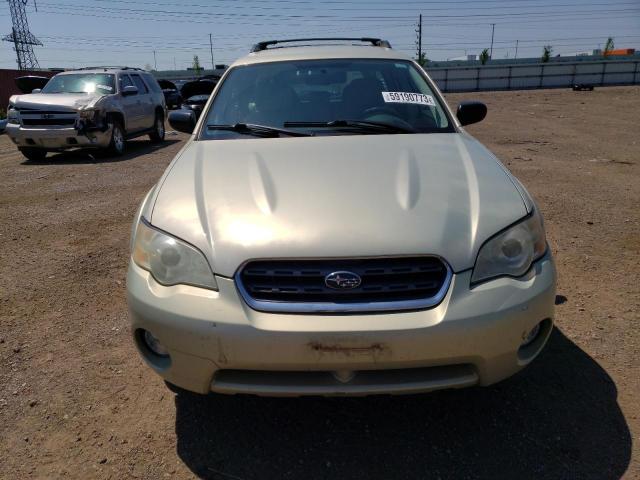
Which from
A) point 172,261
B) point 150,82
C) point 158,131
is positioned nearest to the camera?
point 172,261

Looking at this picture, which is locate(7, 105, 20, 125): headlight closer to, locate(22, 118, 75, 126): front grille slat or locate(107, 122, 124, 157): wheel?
locate(22, 118, 75, 126): front grille slat

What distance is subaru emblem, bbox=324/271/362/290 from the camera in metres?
1.85

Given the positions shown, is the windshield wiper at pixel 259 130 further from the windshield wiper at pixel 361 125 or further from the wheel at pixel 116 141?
the wheel at pixel 116 141

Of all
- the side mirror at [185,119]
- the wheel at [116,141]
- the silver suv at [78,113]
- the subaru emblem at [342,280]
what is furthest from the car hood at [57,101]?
the subaru emblem at [342,280]

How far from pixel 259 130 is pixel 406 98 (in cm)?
96

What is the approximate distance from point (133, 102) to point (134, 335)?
10007 millimetres

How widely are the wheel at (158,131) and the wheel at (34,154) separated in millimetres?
2714

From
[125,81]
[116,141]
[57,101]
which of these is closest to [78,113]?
[57,101]

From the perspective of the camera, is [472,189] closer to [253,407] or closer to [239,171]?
[239,171]

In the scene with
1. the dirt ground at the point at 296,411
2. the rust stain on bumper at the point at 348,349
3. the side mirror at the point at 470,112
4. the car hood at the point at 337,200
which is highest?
the side mirror at the point at 470,112

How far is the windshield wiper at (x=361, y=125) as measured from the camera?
302 centimetres

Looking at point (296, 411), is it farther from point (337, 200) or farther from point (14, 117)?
point (14, 117)

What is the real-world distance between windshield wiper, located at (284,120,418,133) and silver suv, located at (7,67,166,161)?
7697 millimetres

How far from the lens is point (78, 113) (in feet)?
30.7
